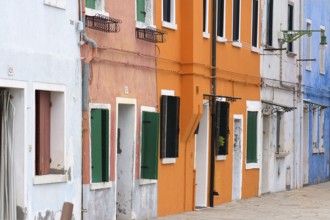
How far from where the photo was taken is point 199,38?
83.4 ft

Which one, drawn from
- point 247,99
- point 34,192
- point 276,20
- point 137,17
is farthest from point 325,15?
point 34,192

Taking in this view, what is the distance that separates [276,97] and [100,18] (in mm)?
14670

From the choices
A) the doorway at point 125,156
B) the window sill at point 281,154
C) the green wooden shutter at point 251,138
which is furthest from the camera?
the window sill at point 281,154

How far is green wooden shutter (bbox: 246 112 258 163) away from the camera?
101 ft

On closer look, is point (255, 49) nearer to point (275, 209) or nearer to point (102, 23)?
point (275, 209)

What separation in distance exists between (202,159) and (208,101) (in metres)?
1.35

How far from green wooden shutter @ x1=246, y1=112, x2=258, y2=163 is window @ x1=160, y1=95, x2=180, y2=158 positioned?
6624mm

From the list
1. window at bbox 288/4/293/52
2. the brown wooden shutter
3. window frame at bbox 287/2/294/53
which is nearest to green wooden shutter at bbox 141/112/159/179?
the brown wooden shutter

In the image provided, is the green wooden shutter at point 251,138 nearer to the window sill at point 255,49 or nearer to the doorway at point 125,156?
the window sill at point 255,49

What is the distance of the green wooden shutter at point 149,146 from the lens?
22.6 metres

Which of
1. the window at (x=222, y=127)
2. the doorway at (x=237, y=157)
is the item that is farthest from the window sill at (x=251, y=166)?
the window at (x=222, y=127)

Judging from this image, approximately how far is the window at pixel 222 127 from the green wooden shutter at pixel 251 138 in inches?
102

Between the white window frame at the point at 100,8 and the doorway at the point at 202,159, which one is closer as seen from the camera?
the white window frame at the point at 100,8

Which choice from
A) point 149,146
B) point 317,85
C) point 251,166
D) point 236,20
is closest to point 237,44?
point 236,20
